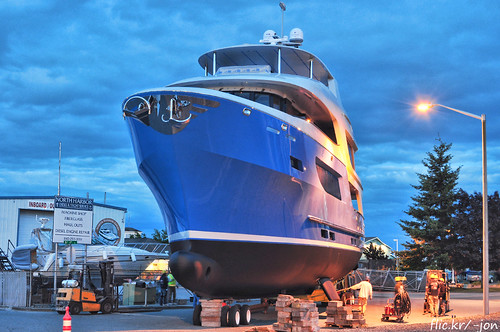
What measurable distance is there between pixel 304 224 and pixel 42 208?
130ft

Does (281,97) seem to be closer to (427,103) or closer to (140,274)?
(427,103)

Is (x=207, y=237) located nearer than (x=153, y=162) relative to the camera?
Yes

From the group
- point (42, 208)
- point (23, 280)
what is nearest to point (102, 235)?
point (42, 208)

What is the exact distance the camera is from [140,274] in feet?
119

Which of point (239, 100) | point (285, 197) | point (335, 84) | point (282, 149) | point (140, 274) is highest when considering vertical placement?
point (335, 84)

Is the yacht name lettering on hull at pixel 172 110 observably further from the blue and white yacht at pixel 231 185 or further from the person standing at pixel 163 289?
the person standing at pixel 163 289

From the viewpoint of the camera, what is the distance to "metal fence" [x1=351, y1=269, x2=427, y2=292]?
4366 cm

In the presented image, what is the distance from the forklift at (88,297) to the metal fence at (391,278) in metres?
24.7

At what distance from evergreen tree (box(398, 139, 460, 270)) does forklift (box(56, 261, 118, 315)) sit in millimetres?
32819

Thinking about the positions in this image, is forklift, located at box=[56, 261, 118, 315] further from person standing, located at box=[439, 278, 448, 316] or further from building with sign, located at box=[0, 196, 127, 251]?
building with sign, located at box=[0, 196, 127, 251]

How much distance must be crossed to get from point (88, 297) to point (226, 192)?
364 inches

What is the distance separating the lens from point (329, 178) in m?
20.5

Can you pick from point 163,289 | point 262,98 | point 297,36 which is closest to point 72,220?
point 163,289

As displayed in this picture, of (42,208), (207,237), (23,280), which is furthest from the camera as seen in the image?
(42,208)
